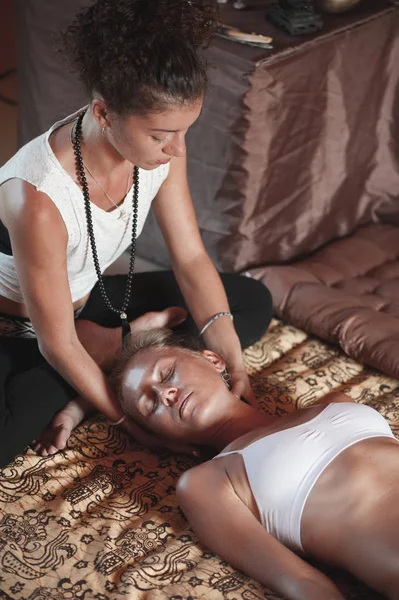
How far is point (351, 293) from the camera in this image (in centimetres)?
254

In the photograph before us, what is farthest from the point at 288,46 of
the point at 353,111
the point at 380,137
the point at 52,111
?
the point at 52,111

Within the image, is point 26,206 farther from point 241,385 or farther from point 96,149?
point 241,385

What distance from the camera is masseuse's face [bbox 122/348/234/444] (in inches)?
69.8

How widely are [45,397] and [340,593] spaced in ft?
2.75

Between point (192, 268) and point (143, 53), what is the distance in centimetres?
70

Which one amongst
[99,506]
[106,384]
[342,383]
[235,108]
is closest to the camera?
[99,506]

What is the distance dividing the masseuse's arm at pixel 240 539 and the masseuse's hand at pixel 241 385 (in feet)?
1.09

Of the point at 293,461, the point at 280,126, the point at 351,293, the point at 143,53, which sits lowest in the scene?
the point at 351,293

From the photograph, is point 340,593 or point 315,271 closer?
point 340,593

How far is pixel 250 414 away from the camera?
6.06ft

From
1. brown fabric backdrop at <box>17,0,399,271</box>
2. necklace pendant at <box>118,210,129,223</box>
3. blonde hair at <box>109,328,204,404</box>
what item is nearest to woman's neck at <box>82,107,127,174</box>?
necklace pendant at <box>118,210,129,223</box>

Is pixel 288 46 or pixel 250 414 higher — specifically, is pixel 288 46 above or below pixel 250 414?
above

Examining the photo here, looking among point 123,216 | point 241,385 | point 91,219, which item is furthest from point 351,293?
point 91,219

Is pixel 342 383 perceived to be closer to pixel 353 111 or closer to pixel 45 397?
pixel 45 397
